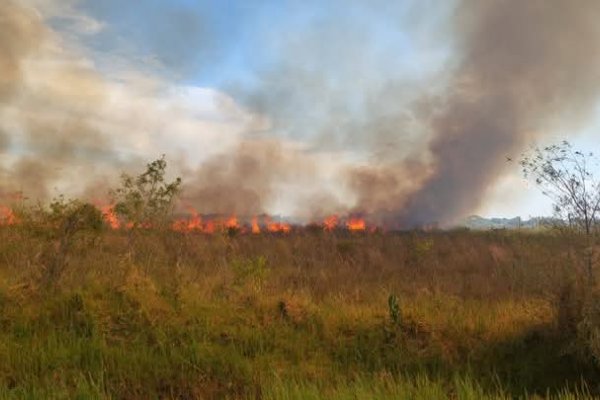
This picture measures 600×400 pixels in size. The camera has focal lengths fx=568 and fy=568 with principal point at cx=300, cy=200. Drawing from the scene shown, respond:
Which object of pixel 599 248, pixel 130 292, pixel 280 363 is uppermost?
pixel 599 248

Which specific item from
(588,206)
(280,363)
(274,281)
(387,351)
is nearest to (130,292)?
(280,363)

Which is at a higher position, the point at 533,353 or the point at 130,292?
the point at 130,292

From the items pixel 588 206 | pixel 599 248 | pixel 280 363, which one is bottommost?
pixel 280 363

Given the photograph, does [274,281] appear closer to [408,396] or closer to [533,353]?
[533,353]

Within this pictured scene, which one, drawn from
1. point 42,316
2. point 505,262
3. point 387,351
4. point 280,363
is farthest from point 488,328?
point 505,262

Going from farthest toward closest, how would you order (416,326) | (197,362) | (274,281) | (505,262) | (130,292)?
(505,262) < (274,281) < (130,292) < (416,326) < (197,362)

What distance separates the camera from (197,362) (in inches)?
355

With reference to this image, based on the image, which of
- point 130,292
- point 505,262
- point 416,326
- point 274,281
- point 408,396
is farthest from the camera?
point 505,262

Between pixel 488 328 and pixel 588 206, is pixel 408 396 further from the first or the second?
pixel 588 206

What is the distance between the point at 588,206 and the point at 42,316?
12460 millimetres

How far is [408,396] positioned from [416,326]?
4.51 m

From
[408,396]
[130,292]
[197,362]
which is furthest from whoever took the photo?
[130,292]

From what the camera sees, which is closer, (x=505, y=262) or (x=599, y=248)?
(x=599, y=248)

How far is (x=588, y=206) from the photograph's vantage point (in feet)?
45.4
